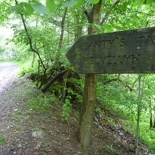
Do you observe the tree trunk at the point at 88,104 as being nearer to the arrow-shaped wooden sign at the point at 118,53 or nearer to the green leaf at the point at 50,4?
the arrow-shaped wooden sign at the point at 118,53

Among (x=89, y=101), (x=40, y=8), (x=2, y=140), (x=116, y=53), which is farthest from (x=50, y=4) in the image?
(x=2, y=140)

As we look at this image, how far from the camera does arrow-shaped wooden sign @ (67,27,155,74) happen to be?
1.28m

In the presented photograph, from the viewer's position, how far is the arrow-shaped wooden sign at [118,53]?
128 centimetres

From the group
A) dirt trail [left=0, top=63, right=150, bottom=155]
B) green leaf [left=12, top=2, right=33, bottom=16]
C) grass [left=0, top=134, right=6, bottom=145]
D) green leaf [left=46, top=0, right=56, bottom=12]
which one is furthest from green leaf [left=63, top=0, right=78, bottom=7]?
grass [left=0, top=134, right=6, bottom=145]

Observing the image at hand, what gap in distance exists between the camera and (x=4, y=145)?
11.9 ft

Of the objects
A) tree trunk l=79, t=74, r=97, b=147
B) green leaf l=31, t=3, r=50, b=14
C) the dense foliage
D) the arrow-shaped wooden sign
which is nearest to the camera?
green leaf l=31, t=3, r=50, b=14

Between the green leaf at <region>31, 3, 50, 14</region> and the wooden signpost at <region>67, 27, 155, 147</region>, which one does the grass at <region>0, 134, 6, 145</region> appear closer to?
the wooden signpost at <region>67, 27, 155, 147</region>

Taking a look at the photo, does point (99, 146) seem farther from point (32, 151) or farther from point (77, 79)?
point (77, 79)

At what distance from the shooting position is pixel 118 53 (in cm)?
136

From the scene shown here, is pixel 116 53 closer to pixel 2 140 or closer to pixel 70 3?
pixel 70 3

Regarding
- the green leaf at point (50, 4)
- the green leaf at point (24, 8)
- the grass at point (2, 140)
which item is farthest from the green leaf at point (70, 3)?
the grass at point (2, 140)

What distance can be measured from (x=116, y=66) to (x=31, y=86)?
5.41 meters

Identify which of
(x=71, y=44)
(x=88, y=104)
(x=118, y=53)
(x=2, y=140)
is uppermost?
(x=71, y=44)

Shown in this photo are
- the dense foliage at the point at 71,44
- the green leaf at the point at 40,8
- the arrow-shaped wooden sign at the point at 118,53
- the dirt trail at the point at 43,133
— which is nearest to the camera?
the green leaf at the point at 40,8
